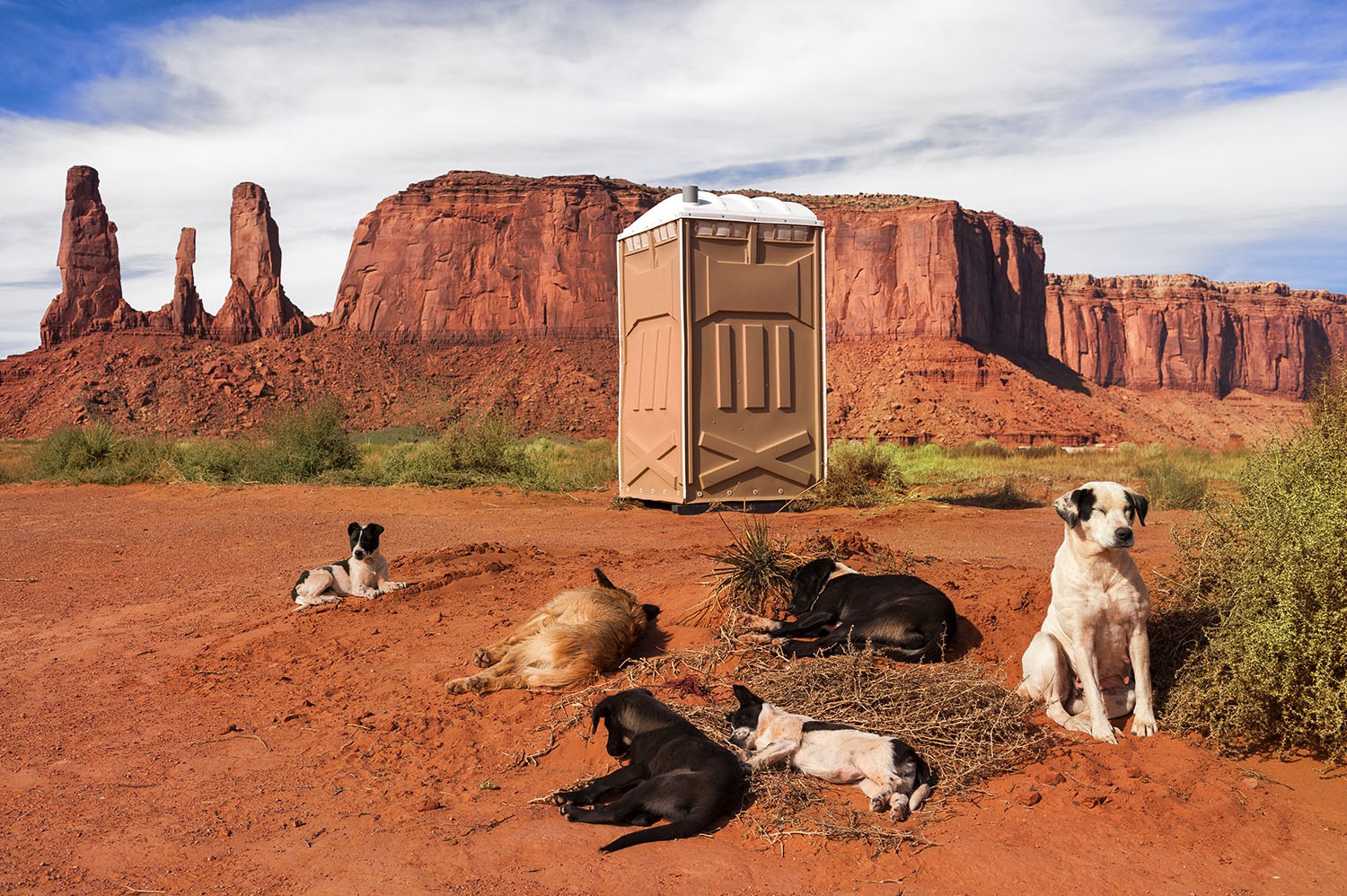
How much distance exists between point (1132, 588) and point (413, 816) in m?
3.56

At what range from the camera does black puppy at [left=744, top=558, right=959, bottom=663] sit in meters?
5.87

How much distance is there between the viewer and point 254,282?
290 ft

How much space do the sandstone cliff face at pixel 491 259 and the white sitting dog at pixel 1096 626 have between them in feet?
261

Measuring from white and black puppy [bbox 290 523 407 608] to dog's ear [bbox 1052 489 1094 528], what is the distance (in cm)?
593

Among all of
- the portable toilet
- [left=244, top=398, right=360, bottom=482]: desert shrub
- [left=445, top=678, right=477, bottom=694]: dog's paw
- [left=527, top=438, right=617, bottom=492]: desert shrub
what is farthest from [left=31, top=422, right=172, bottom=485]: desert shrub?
[left=445, top=678, right=477, bottom=694]: dog's paw

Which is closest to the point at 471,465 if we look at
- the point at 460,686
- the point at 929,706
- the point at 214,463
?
the point at 214,463

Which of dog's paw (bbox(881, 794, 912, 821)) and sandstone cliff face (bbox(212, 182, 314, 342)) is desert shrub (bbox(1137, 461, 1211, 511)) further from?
sandstone cliff face (bbox(212, 182, 314, 342))

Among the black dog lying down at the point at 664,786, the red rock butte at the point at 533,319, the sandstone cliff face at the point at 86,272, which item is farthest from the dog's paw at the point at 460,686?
the sandstone cliff face at the point at 86,272

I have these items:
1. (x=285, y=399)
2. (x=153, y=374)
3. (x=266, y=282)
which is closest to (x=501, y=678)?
(x=285, y=399)

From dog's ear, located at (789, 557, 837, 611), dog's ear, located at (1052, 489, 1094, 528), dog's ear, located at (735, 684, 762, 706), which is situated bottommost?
dog's ear, located at (735, 684, 762, 706)

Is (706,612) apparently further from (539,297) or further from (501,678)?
(539,297)

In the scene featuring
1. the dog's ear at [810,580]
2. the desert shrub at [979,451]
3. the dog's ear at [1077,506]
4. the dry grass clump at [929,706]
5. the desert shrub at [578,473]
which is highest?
the dog's ear at [1077,506]

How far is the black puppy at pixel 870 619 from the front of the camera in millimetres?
5871

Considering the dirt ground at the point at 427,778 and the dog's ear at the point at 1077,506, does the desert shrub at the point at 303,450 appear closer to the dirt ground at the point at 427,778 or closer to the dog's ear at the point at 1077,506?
the dirt ground at the point at 427,778
